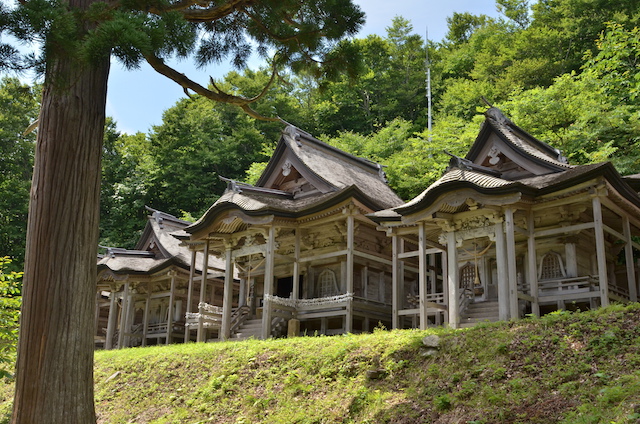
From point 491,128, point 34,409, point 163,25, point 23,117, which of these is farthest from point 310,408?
point 23,117

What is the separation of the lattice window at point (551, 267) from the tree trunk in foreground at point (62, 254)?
1476cm

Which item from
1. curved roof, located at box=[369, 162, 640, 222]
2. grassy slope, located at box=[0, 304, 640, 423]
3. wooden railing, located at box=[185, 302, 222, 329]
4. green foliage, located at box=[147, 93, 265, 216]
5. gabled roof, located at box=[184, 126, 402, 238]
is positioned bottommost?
grassy slope, located at box=[0, 304, 640, 423]

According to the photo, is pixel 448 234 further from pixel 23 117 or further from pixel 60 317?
pixel 23 117

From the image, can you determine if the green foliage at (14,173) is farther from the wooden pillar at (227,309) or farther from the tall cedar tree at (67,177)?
the tall cedar tree at (67,177)

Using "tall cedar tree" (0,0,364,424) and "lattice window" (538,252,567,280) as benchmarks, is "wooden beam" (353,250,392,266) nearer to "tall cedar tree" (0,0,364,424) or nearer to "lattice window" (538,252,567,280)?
"lattice window" (538,252,567,280)

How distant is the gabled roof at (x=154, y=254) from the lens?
2673 cm

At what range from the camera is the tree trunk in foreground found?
789cm

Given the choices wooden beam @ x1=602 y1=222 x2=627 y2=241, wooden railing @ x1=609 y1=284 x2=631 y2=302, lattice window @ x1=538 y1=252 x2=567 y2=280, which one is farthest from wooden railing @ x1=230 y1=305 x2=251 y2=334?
wooden beam @ x1=602 y1=222 x2=627 y2=241

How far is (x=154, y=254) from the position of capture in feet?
98.1

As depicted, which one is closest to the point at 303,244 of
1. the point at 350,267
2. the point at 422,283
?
the point at 350,267

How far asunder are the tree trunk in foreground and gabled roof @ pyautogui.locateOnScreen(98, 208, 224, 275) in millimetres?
18017

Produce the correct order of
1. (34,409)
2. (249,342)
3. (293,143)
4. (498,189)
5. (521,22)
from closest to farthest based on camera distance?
(34,409) → (498,189) → (249,342) → (293,143) → (521,22)

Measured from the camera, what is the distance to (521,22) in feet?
149

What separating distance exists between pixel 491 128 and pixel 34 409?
619 inches
